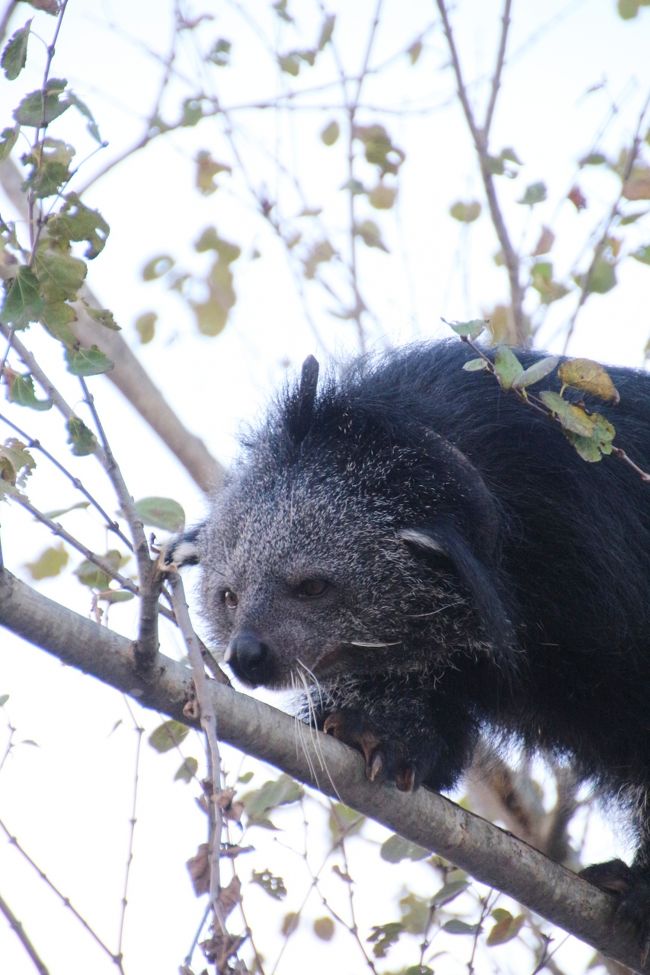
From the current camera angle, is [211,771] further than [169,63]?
No

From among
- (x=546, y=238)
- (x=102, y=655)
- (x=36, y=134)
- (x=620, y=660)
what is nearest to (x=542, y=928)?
(x=620, y=660)

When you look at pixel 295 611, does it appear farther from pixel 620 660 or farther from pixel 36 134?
pixel 36 134

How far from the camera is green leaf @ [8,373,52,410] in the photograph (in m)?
3.31

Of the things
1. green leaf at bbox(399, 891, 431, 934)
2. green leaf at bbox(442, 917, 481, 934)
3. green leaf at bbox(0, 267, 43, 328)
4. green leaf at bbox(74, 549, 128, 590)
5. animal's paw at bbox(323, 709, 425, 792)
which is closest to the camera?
green leaf at bbox(0, 267, 43, 328)

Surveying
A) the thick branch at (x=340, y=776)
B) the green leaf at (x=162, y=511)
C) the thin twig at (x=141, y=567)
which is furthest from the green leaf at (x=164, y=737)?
the thin twig at (x=141, y=567)

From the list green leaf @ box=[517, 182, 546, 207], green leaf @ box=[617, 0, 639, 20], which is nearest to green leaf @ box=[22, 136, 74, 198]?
green leaf @ box=[517, 182, 546, 207]

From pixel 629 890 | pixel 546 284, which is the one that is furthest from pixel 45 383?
pixel 546 284

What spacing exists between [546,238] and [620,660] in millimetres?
2377

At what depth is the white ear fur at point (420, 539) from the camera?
455 cm

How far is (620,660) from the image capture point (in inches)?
184

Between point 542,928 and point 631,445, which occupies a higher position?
point 631,445

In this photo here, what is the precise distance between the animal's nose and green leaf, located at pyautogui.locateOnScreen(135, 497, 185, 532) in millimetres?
450

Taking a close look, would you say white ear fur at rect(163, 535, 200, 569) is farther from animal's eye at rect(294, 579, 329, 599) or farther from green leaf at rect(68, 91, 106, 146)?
green leaf at rect(68, 91, 106, 146)

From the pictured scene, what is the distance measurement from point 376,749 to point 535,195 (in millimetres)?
2801
